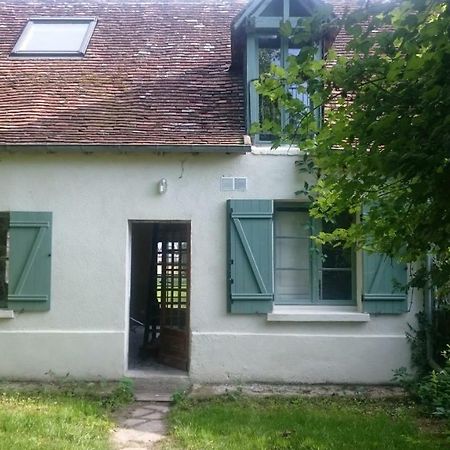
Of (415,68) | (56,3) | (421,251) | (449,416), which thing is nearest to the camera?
(415,68)

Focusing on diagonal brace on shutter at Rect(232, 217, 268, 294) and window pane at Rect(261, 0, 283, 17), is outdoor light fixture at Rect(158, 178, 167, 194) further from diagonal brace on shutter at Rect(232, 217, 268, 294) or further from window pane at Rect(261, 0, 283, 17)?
window pane at Rect(261, 0, 283, 17)

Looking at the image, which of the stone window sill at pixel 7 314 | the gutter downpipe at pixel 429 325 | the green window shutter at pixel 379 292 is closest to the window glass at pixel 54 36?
the stone window sill at pixel 7 314

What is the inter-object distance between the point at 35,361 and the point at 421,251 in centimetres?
573

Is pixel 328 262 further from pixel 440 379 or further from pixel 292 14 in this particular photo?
pixel 292 14

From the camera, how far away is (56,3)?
1116 centimetres

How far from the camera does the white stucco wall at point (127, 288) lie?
7258 mm

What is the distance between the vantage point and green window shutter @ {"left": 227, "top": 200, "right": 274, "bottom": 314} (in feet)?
23.7

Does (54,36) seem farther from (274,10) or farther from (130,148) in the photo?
(274,10)

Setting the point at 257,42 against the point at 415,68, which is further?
the point at 257,42

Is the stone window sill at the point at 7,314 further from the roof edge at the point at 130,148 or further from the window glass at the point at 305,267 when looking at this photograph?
the window glass at the point at 305,267

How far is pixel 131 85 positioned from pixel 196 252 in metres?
2.95

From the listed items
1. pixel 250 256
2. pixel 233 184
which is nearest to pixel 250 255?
pixel 250 256

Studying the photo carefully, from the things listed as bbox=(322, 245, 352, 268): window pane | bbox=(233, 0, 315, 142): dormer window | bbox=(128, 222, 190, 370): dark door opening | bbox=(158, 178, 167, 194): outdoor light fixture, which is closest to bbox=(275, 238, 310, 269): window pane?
bbox=(322, 245, 352, 268): window pane

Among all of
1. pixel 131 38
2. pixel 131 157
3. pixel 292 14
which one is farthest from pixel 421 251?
pixel 131 38
